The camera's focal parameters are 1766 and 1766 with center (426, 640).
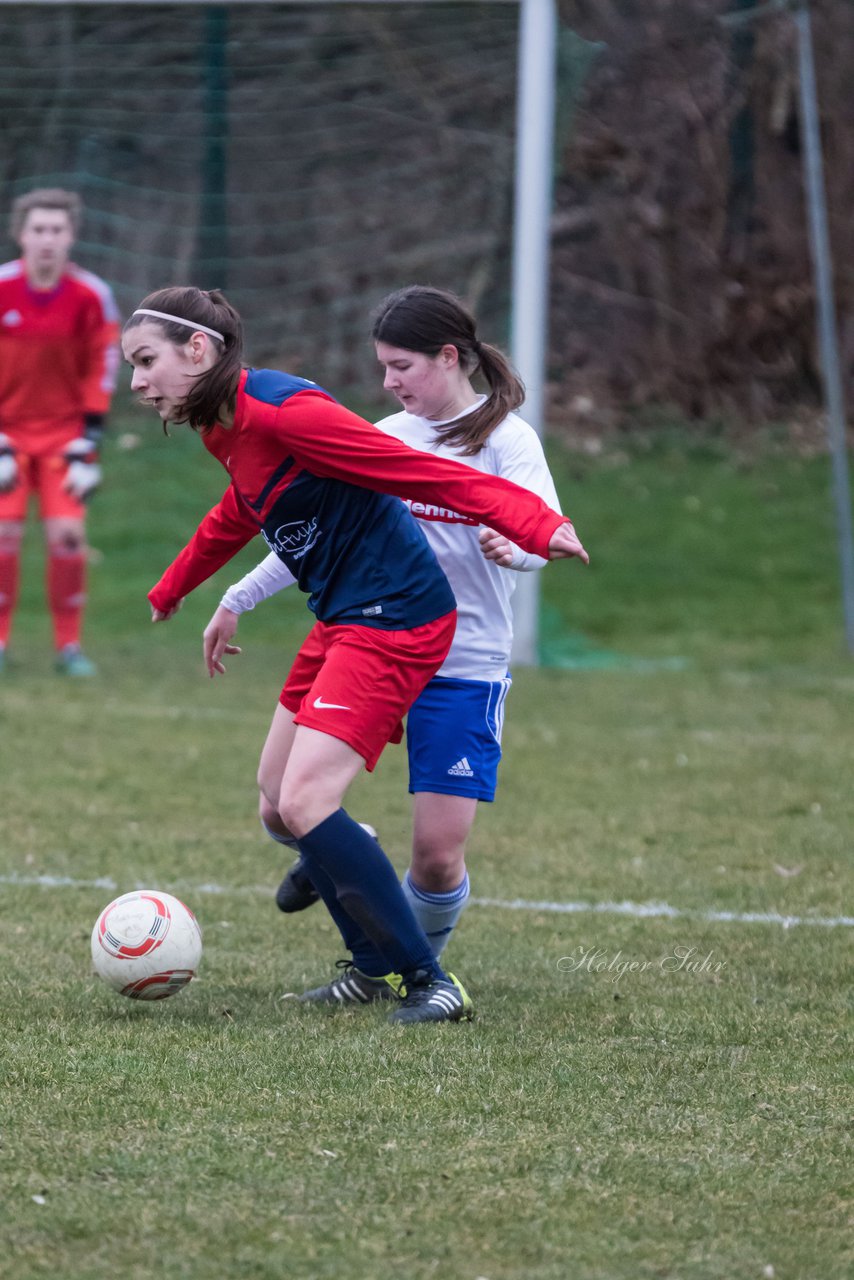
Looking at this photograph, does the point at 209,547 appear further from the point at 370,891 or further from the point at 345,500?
the point at 370,891

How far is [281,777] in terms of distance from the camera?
4148mm

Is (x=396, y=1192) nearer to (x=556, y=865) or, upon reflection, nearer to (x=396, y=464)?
(x=396, y=464)

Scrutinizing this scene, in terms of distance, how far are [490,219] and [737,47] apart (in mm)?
4754

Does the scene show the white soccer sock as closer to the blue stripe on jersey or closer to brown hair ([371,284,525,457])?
brown hair ([371,284,525,457])

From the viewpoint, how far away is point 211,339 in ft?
12.5

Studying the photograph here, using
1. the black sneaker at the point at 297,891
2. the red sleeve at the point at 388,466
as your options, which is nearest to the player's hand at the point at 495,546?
the red sleeve at the point at 388,466

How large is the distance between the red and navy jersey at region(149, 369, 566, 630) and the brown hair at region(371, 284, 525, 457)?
270 mm

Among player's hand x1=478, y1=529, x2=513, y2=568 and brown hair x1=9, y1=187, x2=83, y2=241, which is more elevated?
brown hair x1=9, y1=187, x2=83, y2=241

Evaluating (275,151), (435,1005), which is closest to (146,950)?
(435,1005)

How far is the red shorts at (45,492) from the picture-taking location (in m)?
9.34

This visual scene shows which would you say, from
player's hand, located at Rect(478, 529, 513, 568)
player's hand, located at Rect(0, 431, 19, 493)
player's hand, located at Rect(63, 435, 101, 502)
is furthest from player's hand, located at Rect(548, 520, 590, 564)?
player's hand, located at Rect(0, 431, 19, 493)

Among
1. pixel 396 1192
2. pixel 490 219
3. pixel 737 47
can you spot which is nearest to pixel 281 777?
pixel 396 1192

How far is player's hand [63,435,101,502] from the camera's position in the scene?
8.98 metres

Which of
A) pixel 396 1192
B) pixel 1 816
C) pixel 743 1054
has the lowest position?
pixel 1 816
